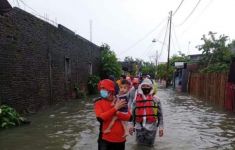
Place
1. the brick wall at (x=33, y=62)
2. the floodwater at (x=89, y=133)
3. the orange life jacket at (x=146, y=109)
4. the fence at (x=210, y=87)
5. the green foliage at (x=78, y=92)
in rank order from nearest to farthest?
1. the orange life jacket at (x=146, y=109)
2. the floodwater at (x=89, y=133)
3. the brick wall at (x=33, y=62)
4. the fence at (x=210, y=87)
5. the green foliage at (x=78, y=92)

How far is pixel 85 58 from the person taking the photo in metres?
26.8

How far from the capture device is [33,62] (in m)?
15.4

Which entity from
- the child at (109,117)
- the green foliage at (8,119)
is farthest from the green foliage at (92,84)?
the child at (109,117)

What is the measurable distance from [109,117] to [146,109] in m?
2.73

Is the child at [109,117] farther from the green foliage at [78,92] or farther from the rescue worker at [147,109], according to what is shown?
the green foliage at [78,92]

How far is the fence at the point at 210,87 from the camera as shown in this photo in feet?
61.4

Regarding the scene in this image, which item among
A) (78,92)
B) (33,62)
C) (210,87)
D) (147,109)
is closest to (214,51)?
(210,87)

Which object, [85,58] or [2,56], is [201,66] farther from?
[2,56]

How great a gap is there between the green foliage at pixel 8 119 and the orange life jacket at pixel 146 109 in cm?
480

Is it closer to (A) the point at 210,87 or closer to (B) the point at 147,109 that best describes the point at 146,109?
(B) the point at 147,109

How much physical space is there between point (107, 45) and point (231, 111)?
19.3m

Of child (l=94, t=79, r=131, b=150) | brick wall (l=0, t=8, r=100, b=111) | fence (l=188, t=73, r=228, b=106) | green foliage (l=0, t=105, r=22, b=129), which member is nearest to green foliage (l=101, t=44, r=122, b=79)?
fence (l=188, t=73, r=228, b=106)

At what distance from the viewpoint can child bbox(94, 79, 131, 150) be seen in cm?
523

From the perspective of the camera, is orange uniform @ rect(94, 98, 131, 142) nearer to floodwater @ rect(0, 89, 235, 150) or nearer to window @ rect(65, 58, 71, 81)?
floodwater @ rect(0, 89, 235, 150)
